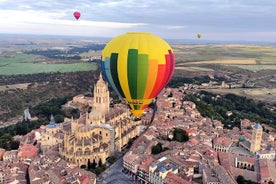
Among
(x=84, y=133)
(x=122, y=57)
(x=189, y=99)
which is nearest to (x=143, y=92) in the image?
(x=122, y=57)

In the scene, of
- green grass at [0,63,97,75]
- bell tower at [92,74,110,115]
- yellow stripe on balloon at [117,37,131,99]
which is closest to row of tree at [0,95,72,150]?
bell tower at [92,74,110,115]

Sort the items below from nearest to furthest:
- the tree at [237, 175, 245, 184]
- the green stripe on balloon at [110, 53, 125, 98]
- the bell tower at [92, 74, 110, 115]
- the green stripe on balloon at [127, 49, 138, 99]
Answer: the green stripe on balloon at [127, 49, 138, 99] < the green stripe on balloon at [110, 53, 125, 98] < the tree at [237, 175, 245, 184] < the bell tower at [92, 74, 110, 115]

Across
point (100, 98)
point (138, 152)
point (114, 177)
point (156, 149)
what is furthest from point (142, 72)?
point (100, 98)

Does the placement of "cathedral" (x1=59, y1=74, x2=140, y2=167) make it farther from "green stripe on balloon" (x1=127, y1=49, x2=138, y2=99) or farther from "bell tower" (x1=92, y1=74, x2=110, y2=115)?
"green stripe on balloon" (x1=127, y1=49, x2=138, y2=99)

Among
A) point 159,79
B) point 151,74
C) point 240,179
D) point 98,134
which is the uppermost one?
point 151,74

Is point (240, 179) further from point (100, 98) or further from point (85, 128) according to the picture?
point (100, 98)

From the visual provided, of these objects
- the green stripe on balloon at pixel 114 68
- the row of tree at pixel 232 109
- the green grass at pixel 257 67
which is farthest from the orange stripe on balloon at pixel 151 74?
the green grass at pixel 257 67

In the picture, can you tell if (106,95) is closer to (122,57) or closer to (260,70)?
(122,57)
